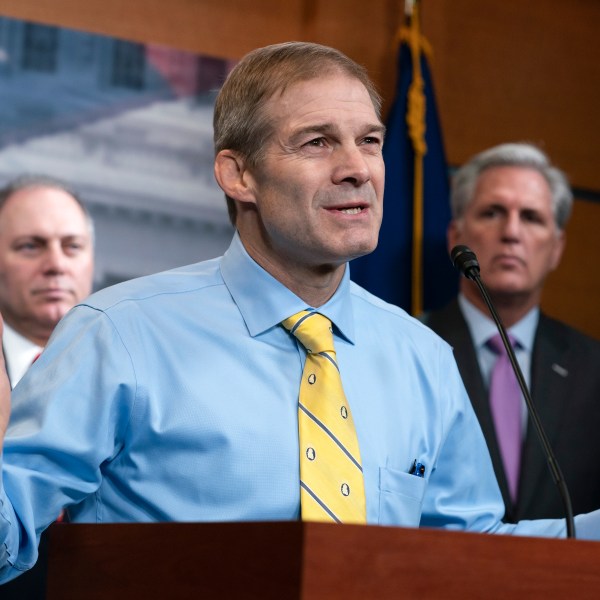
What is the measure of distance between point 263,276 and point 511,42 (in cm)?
254

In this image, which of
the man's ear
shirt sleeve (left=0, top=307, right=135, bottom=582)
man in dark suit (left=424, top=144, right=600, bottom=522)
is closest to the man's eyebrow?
the man's ear

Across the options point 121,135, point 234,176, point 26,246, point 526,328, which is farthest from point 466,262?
point 26,246

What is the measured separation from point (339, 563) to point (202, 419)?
0.61 m

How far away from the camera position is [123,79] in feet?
11.7

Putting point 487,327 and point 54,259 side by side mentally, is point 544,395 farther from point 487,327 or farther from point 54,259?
point 54,259

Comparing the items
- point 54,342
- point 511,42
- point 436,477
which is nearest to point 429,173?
point 511,42

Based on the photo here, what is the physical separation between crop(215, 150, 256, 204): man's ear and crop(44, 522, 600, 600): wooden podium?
2.66ft

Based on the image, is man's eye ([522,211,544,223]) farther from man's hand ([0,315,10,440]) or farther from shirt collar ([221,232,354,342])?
man's hand ([0,315,10,440])

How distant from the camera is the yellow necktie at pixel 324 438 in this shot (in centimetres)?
185

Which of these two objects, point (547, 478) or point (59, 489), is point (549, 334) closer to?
point (547, 478)

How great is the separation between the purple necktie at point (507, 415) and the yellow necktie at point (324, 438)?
143 cm

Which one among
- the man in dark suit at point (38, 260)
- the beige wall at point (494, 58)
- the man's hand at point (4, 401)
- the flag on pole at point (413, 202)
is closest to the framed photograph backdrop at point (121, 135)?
the man in dark suit at point (38, 260)

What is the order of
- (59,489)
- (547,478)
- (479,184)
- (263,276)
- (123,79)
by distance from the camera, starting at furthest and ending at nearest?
(479,184), (123,79), (547,478), (263,276), (59,489)

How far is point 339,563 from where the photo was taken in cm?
131
